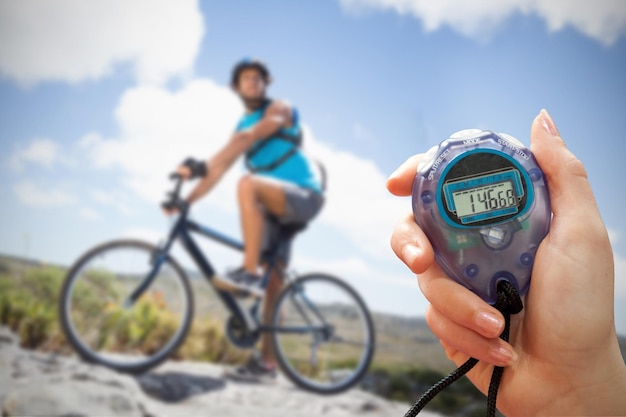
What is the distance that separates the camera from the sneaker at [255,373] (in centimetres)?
285

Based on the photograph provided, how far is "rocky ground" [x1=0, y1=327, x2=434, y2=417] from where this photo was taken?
2395mm

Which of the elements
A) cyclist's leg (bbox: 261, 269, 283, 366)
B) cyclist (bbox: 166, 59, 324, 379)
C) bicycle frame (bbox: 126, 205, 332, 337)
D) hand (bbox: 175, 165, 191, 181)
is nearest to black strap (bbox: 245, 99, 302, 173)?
cyclist (bbox: 166, 59, 324, 379)

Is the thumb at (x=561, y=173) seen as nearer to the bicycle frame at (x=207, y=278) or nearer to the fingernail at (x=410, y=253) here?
the fingernail at (x=410, y=253)

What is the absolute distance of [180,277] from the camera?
268 cm

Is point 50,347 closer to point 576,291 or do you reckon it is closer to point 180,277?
point 180,277

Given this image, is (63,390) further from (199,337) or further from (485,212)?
(485,212)

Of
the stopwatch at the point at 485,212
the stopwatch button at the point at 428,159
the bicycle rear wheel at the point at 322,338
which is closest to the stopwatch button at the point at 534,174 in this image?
the stopwatch at the point at 485,212

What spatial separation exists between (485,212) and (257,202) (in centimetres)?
239

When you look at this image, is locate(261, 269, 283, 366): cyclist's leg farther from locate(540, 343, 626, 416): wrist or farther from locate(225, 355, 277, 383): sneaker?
locate(540, 343, 626, 416): wrist

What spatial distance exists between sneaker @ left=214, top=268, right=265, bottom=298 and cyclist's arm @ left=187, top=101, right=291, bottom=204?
0.55 m

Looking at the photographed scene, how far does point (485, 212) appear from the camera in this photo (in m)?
0.55

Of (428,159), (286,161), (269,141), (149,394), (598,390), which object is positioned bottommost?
(149,394)

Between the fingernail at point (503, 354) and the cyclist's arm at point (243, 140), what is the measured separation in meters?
2.59

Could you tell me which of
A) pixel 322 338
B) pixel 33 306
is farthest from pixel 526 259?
pixel 33 306
